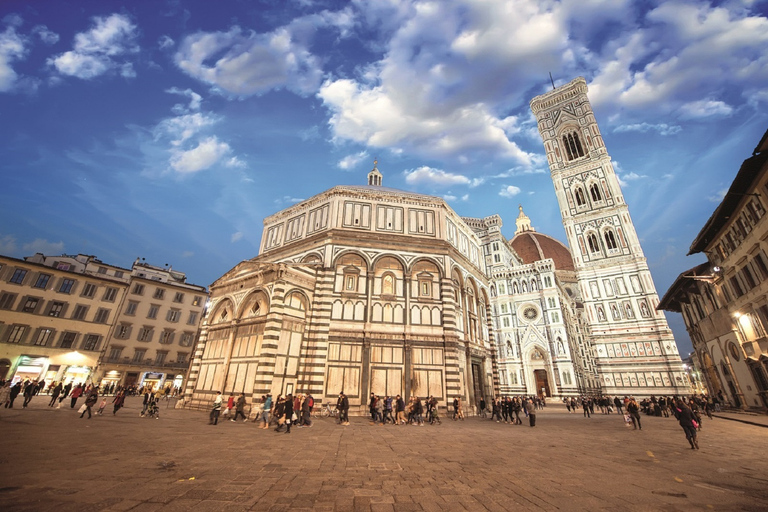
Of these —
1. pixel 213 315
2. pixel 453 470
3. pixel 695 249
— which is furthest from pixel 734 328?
pixel 213 315

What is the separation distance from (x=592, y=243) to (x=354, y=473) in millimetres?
53304

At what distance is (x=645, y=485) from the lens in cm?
580

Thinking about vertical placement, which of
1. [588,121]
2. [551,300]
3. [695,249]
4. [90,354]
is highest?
[588,121]

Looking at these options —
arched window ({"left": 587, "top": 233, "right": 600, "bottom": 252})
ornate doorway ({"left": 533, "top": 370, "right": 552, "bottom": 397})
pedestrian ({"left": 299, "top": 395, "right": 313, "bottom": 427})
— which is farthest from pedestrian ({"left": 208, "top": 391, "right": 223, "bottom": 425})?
arched window ({"left": 587, "top": 233, "right": 600, "bottom": 252})

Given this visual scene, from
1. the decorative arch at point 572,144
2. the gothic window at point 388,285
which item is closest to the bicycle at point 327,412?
the gothic window at point 388,285

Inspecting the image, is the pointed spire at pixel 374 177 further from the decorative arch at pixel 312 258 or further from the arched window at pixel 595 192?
the arched window at pixel 595 192

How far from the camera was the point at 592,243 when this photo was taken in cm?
4838

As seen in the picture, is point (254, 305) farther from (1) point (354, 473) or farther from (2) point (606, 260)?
(2) point (606, 260)

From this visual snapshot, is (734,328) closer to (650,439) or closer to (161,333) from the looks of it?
(650,439)

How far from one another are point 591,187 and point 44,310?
228 feet

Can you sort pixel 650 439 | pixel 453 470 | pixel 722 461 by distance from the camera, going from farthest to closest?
pixel 650 439 → pixel 722 461 → pixel 453 470

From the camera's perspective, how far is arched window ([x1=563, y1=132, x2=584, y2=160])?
5419 centimetres

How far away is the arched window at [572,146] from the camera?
178ft

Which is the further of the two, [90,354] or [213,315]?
[90,354]
